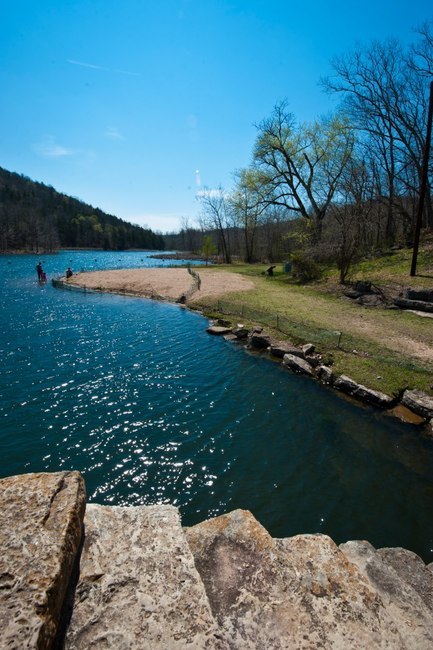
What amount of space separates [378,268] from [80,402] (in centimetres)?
2536

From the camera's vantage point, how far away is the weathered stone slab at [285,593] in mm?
2400

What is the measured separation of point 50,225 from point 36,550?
160 metres

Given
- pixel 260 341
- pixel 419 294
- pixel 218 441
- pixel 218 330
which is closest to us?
pixel 218 441

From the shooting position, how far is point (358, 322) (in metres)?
16.2

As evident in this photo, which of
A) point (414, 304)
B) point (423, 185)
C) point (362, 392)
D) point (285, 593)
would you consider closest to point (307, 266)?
point (423, 185)

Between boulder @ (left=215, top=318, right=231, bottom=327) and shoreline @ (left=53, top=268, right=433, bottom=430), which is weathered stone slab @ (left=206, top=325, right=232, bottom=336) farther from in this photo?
boulder @ (left=215, top=318, right=231, bottom=327)

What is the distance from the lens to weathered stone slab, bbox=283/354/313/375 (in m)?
11.9

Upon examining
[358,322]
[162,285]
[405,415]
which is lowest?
[405,415]

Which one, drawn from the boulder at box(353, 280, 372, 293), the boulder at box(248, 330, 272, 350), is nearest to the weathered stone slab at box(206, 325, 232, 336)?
the boulder at box(248, 330, 272, 350)

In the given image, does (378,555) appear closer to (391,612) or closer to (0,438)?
(391,612)

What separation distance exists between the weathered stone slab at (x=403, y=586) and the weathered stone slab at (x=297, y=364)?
25.9 feet

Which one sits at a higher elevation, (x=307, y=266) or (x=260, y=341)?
(x=307, y=266)

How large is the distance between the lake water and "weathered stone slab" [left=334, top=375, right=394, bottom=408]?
15.7 inches

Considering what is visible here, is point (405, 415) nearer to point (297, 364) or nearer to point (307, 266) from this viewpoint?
point (297, 364)
